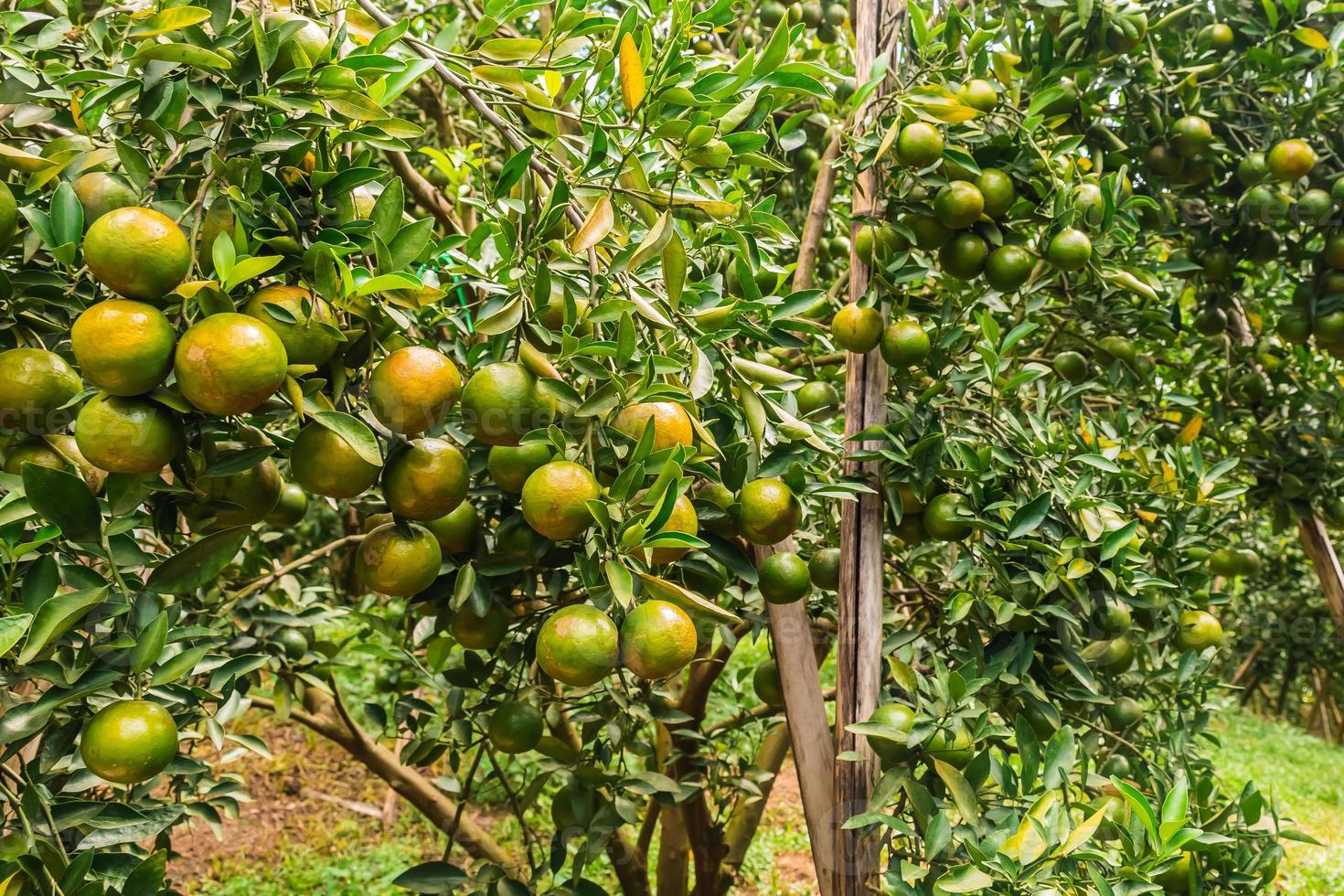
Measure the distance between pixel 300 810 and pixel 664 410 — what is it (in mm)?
3796

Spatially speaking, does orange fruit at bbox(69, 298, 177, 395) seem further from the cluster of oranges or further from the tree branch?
the tree branch

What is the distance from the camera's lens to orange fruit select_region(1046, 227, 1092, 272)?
1.58 metres

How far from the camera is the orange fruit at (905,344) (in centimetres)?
156

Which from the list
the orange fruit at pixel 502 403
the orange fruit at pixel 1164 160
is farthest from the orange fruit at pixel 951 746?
the orange fruit at pixel 1164 160

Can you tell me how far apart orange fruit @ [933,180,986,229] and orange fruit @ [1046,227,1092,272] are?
14cm

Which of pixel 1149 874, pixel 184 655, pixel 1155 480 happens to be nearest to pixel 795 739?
pixel 1149 874

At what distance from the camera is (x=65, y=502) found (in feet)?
2.95

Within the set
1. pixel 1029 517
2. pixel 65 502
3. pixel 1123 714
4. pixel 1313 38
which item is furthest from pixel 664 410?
pixel 1313 38

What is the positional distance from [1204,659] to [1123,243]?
0.82 metres

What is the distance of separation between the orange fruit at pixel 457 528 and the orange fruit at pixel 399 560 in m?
0.13

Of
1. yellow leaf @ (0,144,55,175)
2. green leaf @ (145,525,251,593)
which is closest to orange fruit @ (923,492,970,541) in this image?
green leaf @ (145,525,251,593)

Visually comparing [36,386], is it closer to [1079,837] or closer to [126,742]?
[126,742]

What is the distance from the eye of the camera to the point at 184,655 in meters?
1.04

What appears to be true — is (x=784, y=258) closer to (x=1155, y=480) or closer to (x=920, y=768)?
(x=1155, y=480)
